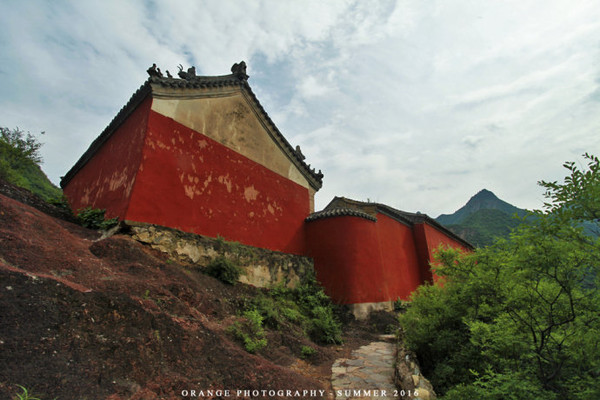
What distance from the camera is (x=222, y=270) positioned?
728 centimetres

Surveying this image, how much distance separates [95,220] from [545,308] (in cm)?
874

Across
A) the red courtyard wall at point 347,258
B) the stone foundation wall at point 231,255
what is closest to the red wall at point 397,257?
the red courtyard wall at point 347,258

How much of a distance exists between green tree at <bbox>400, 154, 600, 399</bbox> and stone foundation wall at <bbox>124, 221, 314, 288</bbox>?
5.75 m

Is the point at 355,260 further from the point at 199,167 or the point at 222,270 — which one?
the point at 199,167

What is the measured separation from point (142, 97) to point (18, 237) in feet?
17.0

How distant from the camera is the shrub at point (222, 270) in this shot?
721 centimetres

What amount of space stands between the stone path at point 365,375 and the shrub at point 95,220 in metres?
5.92

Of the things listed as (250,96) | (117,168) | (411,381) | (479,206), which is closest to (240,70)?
(250,96)

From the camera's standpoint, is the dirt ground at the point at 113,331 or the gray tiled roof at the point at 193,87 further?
the gray tiled roof at the point at 193,87

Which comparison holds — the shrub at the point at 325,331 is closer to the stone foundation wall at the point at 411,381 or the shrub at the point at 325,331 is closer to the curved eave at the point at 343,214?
the stone foundation wall at the point at 411,381

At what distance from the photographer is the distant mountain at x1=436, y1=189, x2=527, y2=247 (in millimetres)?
35656

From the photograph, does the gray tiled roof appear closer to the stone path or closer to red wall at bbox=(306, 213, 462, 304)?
red wall at bbox=(306, 213, 462, 304)

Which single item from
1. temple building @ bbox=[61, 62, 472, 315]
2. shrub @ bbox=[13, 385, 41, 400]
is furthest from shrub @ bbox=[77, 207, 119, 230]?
shrub @ bbox=[13, 385, 41, 400]

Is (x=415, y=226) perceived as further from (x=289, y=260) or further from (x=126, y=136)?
(x=126, y=136)
